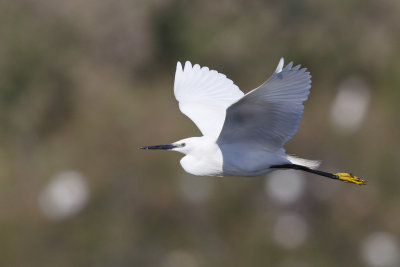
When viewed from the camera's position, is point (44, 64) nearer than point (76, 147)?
No

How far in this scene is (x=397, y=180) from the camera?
1397 cm

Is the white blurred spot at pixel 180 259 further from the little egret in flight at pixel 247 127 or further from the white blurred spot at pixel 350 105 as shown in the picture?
the little egret in flight at pixel 247 127

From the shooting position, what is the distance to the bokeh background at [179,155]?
1391cm

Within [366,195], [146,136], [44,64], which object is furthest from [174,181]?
[44,64]

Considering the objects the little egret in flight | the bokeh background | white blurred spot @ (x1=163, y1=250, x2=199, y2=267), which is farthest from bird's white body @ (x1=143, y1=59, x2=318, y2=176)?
white blurred spot @ (x1=163, y1=250, x2=199, y2=267)

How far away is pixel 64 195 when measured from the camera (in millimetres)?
15336

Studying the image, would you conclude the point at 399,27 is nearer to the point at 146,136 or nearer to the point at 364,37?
the point at 364,37

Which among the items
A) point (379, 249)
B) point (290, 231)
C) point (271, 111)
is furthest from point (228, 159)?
point (379, 249)

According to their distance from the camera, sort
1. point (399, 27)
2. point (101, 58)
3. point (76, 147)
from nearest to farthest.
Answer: point (76, 147) < point (399, 27) < point (101, 58)

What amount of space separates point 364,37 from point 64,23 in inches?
262

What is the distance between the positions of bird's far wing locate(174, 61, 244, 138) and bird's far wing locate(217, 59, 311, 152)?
73cm

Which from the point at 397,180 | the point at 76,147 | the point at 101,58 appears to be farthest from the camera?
the point at 101,58

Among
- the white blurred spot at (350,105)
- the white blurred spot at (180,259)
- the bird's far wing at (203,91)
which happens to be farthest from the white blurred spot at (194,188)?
the bird's far wing at (203,91)

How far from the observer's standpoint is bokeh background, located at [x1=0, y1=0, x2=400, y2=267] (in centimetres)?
1391
